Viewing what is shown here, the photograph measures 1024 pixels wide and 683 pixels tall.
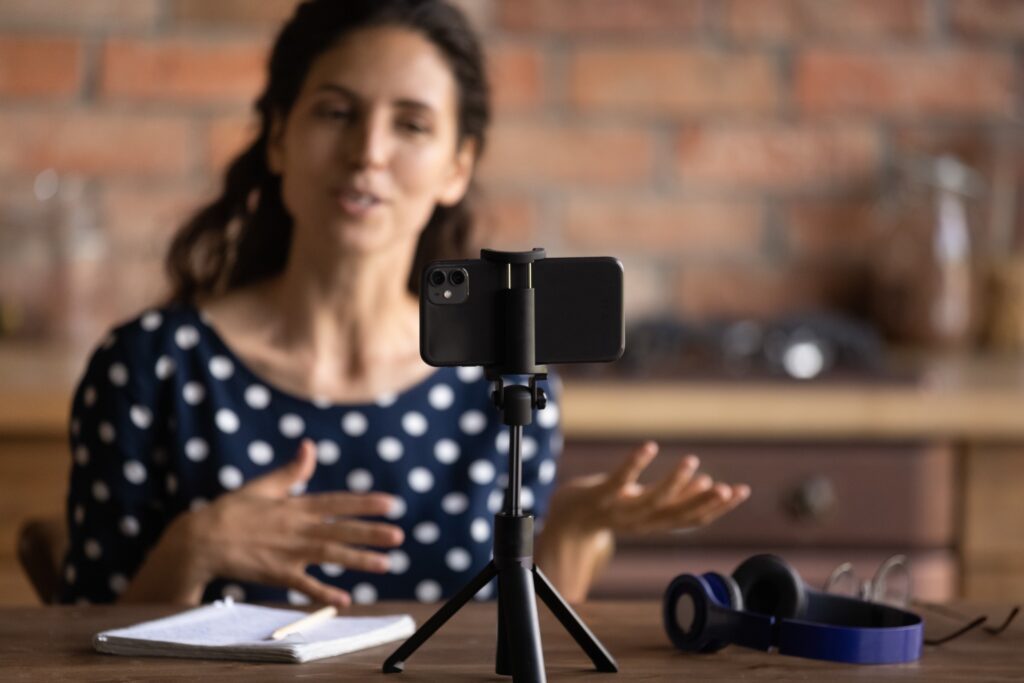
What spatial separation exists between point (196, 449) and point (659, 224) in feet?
3.89

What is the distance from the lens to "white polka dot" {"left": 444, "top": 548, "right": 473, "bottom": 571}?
1.49 metres

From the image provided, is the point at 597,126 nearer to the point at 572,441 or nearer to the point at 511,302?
the point at 572,441

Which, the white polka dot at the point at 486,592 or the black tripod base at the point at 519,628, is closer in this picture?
the black tripod base at the point at 519,628

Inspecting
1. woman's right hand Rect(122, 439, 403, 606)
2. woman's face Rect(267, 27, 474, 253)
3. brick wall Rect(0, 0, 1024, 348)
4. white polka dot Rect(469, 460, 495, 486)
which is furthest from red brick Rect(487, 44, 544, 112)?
woman's right hand Rect(122, 439, 403, 606)

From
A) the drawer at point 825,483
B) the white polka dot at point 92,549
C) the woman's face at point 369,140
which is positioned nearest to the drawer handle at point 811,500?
the drawer at point 825,483

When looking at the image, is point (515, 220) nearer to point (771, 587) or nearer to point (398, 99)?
point (398, 99)

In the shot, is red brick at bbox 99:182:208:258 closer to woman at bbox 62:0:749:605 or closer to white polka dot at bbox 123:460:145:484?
woman at bbox 62:0:749:605

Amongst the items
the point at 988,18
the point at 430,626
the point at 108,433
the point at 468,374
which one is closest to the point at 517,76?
the point at 988,18

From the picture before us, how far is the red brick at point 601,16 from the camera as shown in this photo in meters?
2.42

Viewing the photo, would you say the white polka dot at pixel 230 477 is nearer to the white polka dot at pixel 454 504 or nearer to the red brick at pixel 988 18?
the white polka dot at pixel 454 504

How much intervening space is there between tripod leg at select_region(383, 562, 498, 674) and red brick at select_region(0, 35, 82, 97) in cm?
173

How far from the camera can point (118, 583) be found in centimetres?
142

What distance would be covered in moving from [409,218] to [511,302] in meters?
0.60

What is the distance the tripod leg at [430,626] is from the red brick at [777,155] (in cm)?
164
